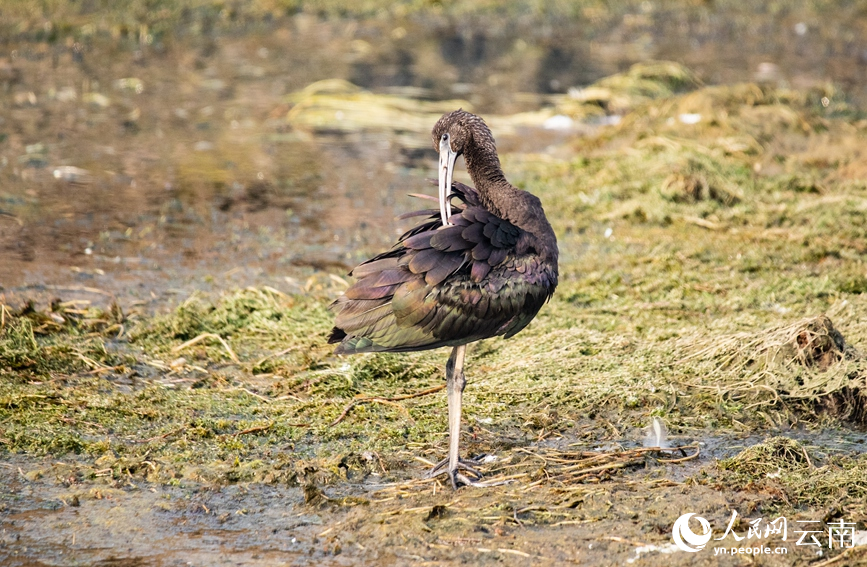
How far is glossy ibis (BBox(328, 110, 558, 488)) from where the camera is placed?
5238 millimetres

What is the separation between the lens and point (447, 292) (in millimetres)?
5215

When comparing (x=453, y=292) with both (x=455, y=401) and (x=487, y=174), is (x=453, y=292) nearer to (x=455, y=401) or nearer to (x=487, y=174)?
(x=455, y=401)

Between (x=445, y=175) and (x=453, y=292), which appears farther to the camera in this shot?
(x=445, y=175)

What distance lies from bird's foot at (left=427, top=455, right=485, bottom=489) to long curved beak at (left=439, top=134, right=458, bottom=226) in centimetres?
121

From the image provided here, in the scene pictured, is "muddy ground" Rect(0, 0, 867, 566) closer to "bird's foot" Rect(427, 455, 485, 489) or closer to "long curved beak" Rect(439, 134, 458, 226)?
"bird's foot" Rect(427, 455, 485, 489)

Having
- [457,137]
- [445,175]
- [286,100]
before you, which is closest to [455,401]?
[445,175]

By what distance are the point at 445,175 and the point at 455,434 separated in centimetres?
138

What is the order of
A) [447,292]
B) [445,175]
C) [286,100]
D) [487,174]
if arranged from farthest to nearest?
[286,100] < [487,174] < [445,175] < [447,292]

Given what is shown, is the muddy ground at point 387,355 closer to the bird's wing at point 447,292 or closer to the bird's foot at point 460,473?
the bird's foot at point 460,473

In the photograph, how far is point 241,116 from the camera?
14508 mm

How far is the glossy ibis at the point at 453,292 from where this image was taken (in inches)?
206

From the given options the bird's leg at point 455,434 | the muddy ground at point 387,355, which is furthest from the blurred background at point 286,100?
the bird's leg at point 455,434

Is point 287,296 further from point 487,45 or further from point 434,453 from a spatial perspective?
point 487,45

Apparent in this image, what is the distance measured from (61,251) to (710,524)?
20.3 feet
